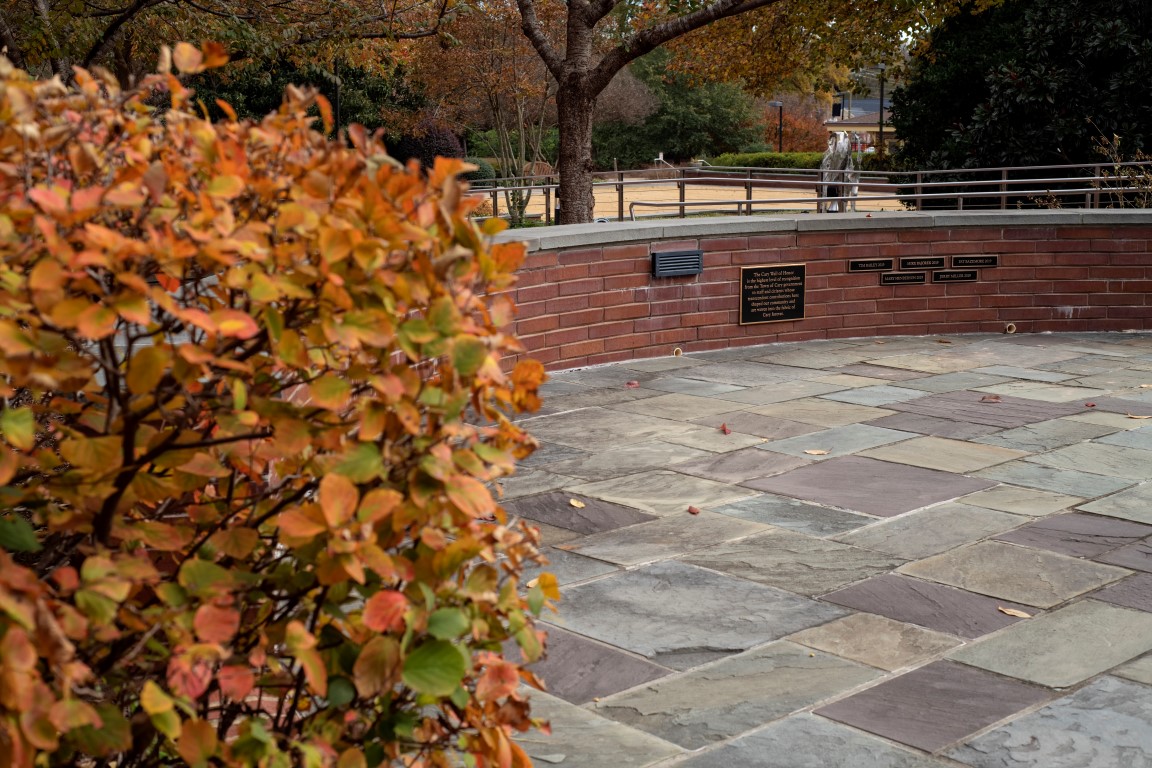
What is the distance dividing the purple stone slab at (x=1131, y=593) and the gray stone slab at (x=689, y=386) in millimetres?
4472

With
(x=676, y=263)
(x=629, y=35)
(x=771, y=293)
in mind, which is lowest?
(x=771, y=293)

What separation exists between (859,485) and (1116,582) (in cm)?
180

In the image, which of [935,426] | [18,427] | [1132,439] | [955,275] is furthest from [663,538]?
[955,275]

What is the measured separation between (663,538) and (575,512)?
616mm

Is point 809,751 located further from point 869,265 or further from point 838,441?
point 869,265

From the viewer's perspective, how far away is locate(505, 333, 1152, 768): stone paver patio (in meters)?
4.20

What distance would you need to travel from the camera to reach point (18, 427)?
1919 millimetres

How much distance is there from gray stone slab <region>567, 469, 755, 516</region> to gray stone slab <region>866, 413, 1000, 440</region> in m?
1.94

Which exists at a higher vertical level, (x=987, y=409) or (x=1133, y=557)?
(x=987, y=409)

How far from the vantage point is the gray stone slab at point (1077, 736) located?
3.95 metres

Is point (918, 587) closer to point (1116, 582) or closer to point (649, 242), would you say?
point (1116, 582)

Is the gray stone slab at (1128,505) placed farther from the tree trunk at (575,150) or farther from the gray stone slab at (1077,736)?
the tree trunk at (575,150)

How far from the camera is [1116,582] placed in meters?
5.59

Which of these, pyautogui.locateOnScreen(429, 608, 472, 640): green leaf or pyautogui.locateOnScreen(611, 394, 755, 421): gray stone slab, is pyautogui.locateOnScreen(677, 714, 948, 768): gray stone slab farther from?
pyautogui.locateOnScreen(611, 394, 755, 421): gray stone slab
